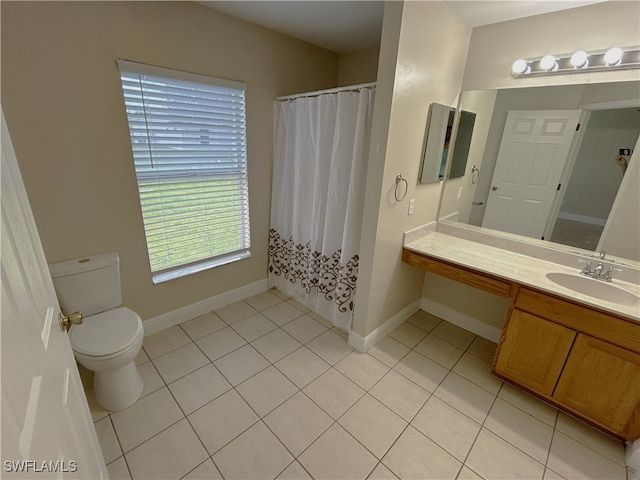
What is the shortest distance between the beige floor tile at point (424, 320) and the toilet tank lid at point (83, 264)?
2340 mm

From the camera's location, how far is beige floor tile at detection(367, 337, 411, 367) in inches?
84.5

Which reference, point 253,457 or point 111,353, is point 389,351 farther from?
point 111,353

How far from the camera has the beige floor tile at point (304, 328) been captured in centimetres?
233

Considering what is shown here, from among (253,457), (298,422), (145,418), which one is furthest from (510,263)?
(145,418)

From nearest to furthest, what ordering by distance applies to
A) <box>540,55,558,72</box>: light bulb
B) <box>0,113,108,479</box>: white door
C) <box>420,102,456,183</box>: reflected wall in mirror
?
<box>0,113,108,479</box>: white door → <box>540,55,558,72</box>: light bulb → <box>420,102,456,183</box>: reflected wall in mirror

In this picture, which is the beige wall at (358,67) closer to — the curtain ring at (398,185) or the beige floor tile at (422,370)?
the curtain ring at (398,185)

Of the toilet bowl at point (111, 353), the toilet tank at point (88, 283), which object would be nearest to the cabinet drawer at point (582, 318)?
the toilet bowl at point (111, 353)

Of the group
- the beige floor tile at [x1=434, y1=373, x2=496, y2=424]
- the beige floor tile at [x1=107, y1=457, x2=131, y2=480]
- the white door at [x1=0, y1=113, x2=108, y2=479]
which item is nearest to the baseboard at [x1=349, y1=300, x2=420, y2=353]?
the beige floor tile at [x1=434, y1=373, x2=496, y2=424]

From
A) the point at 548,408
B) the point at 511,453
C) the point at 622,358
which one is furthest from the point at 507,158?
the point at 511,453

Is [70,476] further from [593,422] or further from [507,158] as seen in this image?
[507,158]

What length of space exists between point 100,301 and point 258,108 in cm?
180

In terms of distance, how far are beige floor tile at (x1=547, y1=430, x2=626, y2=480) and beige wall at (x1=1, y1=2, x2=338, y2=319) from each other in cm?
259

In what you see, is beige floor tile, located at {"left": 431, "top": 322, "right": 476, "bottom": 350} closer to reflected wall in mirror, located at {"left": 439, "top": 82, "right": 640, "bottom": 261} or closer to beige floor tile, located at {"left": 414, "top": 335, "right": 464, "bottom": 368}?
beige floor tile, located at {"left": 414, "top": 335, "right": 464, "bottom": 368}

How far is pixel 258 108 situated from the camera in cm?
241
